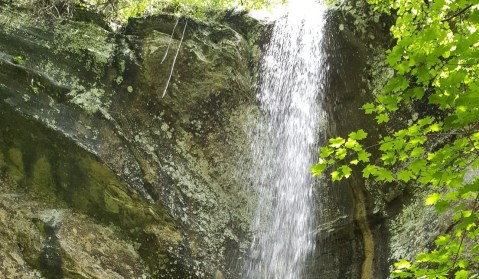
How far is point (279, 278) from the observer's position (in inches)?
266

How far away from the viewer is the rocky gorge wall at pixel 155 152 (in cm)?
598

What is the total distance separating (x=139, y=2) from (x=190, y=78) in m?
1.77

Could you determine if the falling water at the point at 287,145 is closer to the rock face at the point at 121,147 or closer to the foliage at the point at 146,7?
the rock face at the point at 121,147

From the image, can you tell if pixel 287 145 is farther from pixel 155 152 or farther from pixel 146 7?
pixel 146 7

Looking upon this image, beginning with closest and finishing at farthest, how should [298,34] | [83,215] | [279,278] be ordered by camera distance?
[83,215]
[279,278]
[298,34]

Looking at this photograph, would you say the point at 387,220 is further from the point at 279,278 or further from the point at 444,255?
the point at 444,255

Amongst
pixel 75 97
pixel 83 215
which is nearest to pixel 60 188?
pixel 83 215

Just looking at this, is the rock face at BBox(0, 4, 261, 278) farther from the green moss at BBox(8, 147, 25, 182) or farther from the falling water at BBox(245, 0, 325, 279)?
the falling water at BBox(245, 0, 325, 279)

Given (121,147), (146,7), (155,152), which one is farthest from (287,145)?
(146,7)

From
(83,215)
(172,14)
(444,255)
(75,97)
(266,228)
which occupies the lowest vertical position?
(444,255)

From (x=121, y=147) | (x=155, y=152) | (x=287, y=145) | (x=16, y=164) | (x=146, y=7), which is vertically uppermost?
(x=146, y=7)

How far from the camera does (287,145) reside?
24.8 ft

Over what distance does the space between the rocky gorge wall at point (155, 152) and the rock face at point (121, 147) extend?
0.05ft

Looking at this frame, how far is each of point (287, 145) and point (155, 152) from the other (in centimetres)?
224
